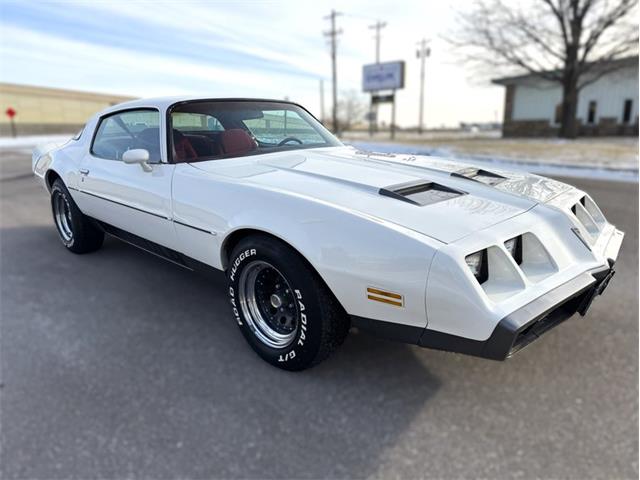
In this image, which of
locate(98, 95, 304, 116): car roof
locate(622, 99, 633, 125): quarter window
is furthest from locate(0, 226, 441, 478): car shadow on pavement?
locate(622, 99, 633, 125): quarter window

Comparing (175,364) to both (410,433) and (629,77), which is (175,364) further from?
(629,77)

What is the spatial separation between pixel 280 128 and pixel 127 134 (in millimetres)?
1203

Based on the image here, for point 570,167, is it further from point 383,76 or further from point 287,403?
point 383,76

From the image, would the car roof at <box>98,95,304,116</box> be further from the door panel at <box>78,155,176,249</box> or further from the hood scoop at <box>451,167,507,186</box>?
the hood scoop at <box>451,167,507,186</box>

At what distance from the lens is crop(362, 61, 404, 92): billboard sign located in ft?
129

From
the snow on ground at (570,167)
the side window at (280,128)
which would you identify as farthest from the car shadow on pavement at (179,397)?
the snow on ground at (570,167)

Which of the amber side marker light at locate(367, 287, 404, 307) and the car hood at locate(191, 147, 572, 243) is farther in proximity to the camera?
the car hood at locate(191, 147, 572, 243)

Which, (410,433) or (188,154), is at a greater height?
(188,154)

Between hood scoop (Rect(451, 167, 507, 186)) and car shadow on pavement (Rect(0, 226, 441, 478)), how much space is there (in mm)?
1059

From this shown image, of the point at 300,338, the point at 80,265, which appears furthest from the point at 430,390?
the point at 80,265

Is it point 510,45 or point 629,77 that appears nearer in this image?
point 510,45

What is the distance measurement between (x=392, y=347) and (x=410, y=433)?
26.8 inches

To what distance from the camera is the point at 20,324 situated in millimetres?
2803

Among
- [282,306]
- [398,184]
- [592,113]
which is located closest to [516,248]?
[398,184]
